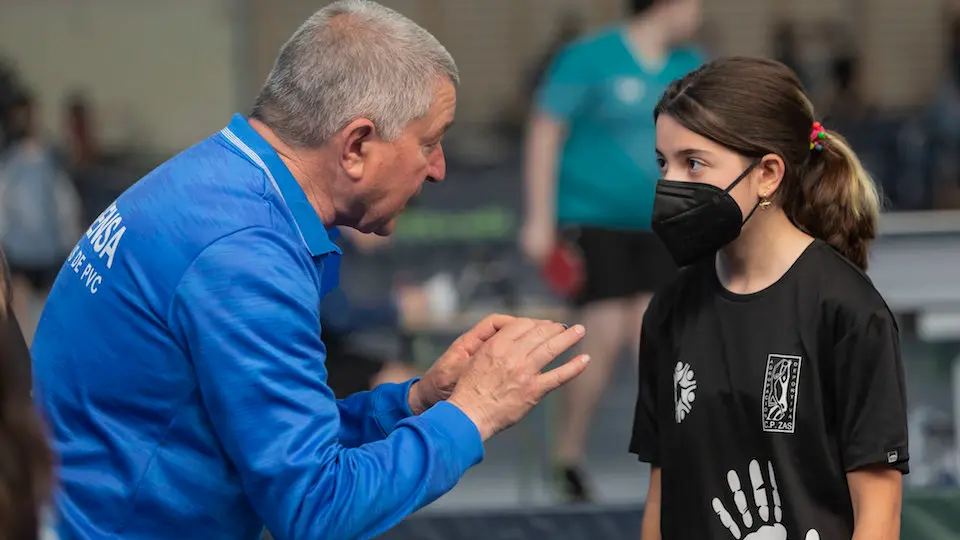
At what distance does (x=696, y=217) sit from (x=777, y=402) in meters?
0.39

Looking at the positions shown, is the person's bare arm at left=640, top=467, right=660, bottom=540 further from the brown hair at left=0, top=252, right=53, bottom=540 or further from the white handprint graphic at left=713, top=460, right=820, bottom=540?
the brown hair at left=0, top=252, right=53, bottom=540

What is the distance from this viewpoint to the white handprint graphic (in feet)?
7.66

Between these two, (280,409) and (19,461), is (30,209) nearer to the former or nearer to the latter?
(280,409)

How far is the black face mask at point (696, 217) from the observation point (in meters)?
2.47

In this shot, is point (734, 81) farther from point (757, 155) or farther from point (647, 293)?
point (647, 293)

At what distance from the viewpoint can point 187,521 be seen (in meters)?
2.11

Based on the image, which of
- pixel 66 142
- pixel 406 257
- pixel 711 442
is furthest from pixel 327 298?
pixel 66 142

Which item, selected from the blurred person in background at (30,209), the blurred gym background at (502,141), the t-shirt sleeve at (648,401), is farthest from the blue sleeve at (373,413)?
the blurred person in background at (30,209)

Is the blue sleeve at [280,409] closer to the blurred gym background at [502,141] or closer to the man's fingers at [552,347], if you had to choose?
the man's fingers at [552,347]

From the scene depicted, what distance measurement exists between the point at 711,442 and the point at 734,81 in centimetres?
69

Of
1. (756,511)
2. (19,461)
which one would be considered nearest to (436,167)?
(756,511)

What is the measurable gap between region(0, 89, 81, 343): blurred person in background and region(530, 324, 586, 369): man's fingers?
22.0ft

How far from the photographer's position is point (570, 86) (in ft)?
17.0

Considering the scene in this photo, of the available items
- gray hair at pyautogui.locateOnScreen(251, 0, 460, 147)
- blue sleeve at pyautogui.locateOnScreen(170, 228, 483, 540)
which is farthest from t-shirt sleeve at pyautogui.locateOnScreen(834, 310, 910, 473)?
gray hair at pyautogui.locateOnScreen(251, 0, 460, 147)
